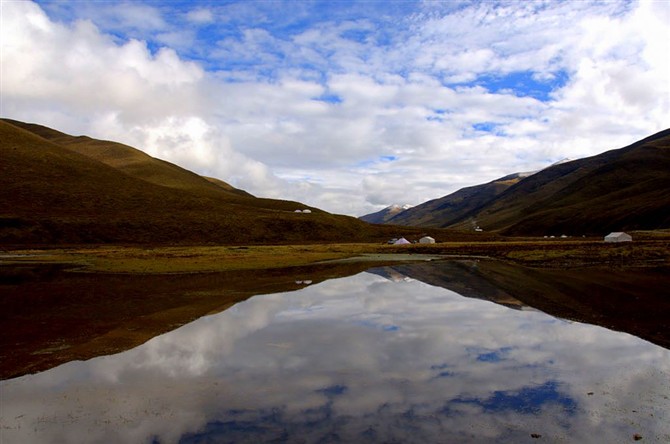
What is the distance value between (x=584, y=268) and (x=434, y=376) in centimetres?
4448

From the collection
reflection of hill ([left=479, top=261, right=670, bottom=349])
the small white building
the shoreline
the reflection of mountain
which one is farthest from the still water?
→ the small white building

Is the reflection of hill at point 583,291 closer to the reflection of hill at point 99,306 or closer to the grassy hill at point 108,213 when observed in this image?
the reflection of hill at point 99,306

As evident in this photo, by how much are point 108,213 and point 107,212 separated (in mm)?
1316

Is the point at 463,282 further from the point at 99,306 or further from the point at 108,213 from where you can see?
the point at 108,213

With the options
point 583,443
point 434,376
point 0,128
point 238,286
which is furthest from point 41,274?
point 0,128

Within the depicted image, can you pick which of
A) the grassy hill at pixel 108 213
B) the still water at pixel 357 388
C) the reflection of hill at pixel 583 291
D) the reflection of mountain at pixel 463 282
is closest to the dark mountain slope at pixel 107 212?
the grassy hill at pixel 108 213

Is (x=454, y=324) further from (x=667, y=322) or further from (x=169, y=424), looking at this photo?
(x=169, y=424)

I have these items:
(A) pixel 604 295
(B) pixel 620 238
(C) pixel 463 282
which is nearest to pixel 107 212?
(C) pixel 463 282

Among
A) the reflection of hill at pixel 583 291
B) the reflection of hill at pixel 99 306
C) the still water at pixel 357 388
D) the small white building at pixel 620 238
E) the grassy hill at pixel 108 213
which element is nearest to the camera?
the still water at pixel 357 388

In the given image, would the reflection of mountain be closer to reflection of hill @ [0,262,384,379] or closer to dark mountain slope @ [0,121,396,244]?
reflection of hill @ [0,262,384,379]

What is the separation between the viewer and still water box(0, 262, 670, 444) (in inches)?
433

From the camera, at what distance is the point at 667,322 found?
2275 centimetres

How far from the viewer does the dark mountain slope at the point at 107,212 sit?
125 metres

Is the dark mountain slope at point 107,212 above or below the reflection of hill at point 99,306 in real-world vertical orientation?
above
